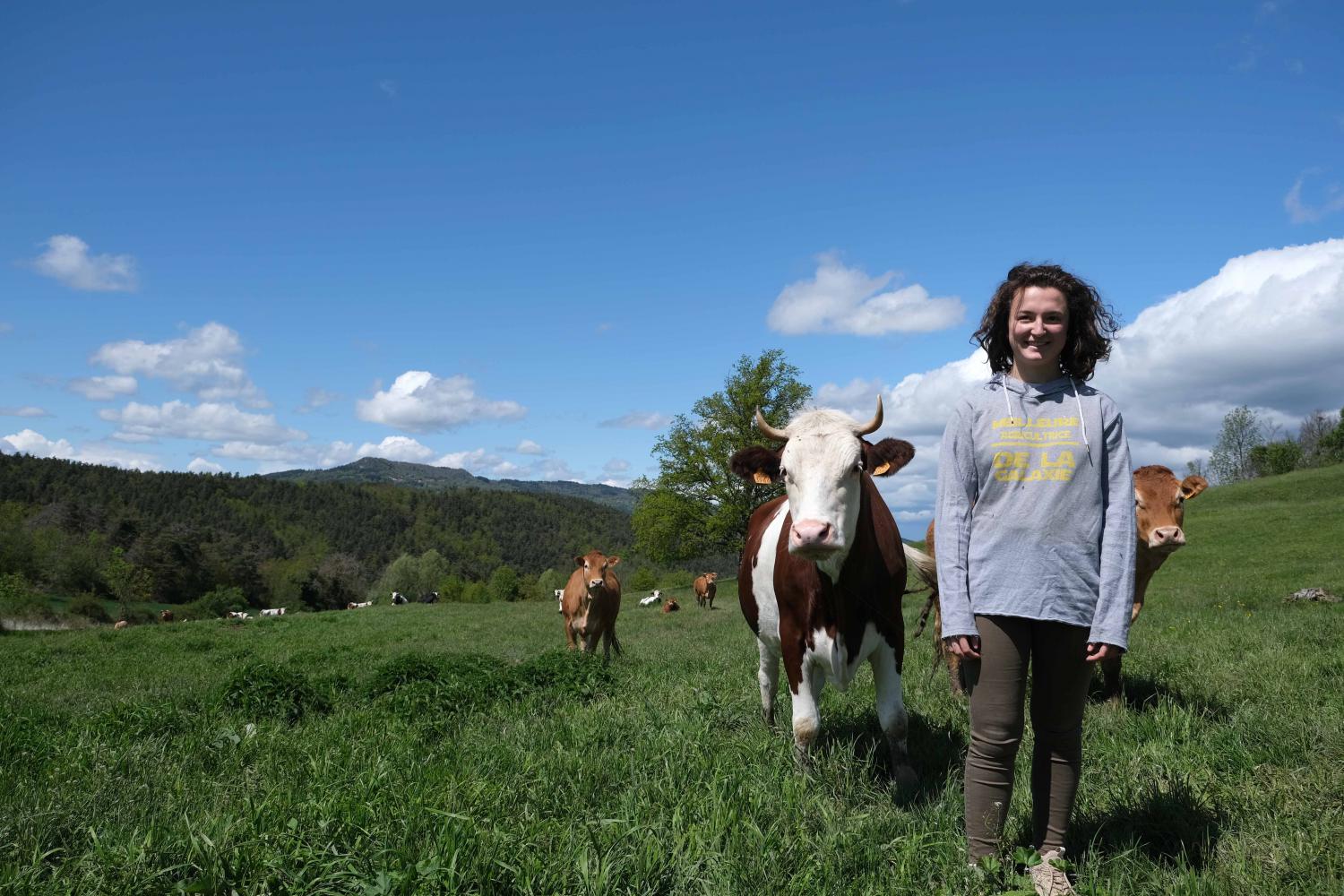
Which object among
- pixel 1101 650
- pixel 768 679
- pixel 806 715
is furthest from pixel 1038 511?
pixel 768 679

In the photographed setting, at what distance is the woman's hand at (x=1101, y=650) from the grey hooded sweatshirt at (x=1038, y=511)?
31mm

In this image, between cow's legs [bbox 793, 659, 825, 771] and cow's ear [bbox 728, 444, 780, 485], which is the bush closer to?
cow's ear [bbox 728, 444, 780, 485]

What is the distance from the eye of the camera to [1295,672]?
6.39 metres

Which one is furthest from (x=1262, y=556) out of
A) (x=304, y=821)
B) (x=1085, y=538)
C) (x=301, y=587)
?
(x=301, y=587)

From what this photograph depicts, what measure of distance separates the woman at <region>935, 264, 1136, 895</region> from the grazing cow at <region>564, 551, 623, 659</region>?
10.3 m

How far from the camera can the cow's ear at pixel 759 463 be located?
479 cm

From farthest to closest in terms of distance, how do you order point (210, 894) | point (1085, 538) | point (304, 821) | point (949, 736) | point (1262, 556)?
1. point (1262, 556)
2. point (949, 736)
3. point (304, 821)
4. point (1085, 538)
5. point (210, 894)

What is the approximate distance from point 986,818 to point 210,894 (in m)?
3.02

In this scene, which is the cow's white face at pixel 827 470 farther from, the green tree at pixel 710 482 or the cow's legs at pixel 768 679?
the green tree at pixel 710 482

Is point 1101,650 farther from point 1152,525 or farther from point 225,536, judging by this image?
point 225,536

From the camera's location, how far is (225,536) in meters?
97.8

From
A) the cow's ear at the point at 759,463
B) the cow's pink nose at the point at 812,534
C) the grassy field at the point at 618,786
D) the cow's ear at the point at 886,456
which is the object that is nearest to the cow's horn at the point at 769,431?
the cow's ear at the point at 759,463

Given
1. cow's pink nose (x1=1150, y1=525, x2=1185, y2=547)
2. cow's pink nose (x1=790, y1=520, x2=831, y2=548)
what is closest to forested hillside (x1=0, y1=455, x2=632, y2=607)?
cow's pink nose (x1=1150, y1=525, x2=1185, y2=547)

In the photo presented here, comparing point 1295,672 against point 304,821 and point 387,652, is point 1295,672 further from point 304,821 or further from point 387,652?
point 387,652
